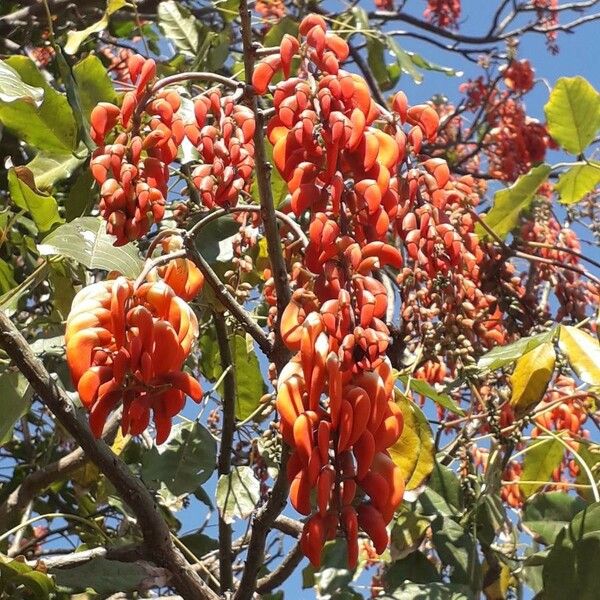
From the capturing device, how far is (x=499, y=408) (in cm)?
145

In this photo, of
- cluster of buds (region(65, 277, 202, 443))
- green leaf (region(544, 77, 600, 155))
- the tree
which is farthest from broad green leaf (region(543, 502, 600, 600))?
green leaf (region(544, 77, 600, 155))

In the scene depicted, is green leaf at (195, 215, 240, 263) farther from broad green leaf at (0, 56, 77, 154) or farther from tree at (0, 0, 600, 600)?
broad green leaf at (0, 56, 77, 154)

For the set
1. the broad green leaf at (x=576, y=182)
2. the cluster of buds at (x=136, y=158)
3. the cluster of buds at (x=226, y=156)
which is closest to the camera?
the cluster of buds at (x=136, y=158)

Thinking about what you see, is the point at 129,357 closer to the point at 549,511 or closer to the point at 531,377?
the point at 531,377

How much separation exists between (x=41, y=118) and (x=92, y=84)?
106mm

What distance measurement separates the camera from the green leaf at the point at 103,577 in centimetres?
125

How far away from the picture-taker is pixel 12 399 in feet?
4.43

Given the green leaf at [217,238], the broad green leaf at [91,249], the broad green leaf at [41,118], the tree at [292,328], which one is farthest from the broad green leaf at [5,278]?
the broad green leaf at [91,249]

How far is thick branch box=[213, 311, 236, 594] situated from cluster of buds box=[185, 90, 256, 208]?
41cm

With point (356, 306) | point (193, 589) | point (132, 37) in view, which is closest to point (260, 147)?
point (356, 306)

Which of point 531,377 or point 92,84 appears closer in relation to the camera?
point 531,377

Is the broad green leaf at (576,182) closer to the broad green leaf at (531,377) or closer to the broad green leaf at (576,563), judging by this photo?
the broad green leaf at (531,377)

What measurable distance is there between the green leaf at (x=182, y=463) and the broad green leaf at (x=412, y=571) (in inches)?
11.8

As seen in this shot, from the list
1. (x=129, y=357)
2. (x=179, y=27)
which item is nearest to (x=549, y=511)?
(x=129, y=357)
